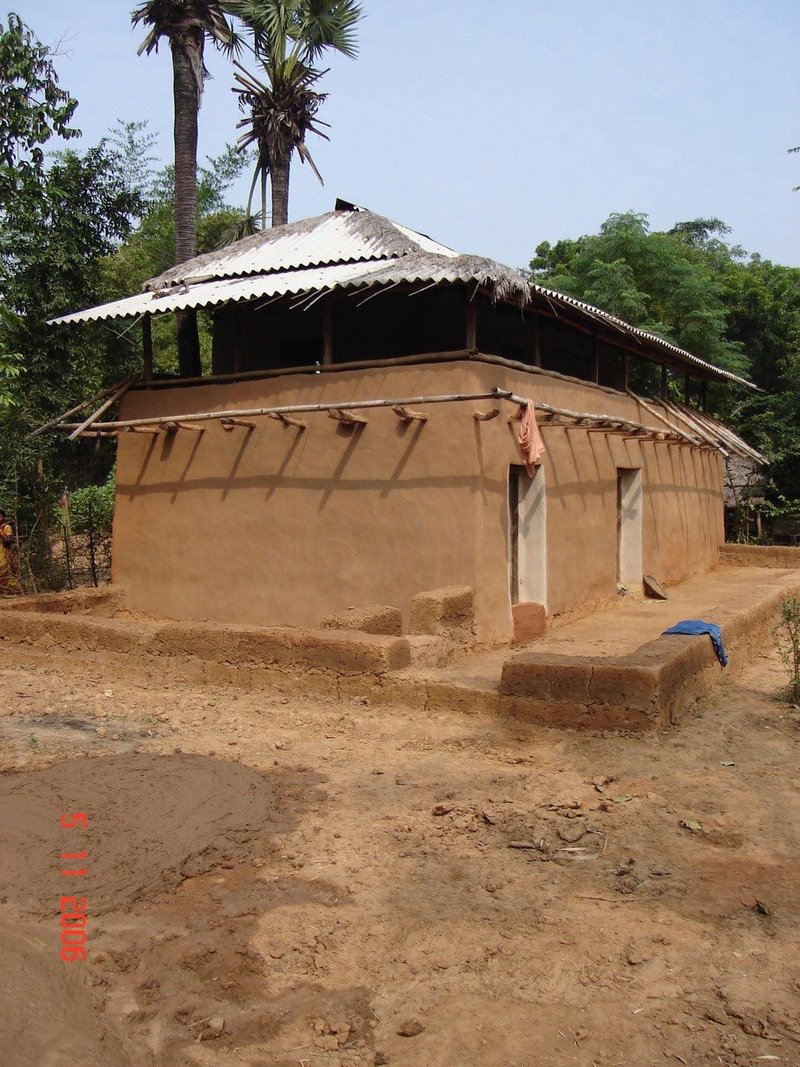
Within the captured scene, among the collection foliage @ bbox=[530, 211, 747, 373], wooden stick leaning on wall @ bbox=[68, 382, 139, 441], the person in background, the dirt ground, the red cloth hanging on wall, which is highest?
foliage @ bbox=[530, 211, 747, 373]

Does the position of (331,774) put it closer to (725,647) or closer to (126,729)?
(126,729)

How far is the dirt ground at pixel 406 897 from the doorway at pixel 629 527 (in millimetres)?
7433

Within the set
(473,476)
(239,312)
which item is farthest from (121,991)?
(239,312)

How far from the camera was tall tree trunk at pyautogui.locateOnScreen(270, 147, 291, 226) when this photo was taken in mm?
20031

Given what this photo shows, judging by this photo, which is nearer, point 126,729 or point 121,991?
point 121,991

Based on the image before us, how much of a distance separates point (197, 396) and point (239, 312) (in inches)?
65.8

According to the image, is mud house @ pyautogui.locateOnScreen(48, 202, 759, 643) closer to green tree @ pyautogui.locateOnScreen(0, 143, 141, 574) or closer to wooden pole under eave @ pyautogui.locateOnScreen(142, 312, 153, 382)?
wooden pole under eave @ pyautogui.locateOnScreen(142, 312, 153, 382)

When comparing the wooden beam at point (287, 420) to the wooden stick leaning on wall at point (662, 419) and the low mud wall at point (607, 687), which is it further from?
the wooden stick leaning on wall at point (662, 419)

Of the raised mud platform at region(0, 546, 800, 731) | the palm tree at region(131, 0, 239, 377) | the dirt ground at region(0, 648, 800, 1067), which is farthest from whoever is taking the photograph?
the palm tree at region(131, 0, 239, 377)

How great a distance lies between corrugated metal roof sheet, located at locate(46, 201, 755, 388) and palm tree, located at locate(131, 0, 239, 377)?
2874 millimetres

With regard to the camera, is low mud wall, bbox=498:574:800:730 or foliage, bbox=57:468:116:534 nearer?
low mud wall, bbox=498:574:800:730

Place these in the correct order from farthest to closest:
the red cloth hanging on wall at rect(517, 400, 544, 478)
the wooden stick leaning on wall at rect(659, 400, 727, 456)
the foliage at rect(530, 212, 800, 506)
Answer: the foliage at rect(530, 212, 800, 506) < the wooden stick leaning on wall at rect(659, 400, 727, 456) < the red cloth hanging on wall at rect(517, 400, 544, 478)

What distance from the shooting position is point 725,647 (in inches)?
346

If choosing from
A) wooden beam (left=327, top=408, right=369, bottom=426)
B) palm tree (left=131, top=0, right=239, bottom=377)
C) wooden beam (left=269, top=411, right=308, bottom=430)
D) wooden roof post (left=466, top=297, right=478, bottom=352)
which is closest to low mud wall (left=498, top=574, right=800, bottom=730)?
wooden roof post (left=466, top=297, right=478, bottom=352)
